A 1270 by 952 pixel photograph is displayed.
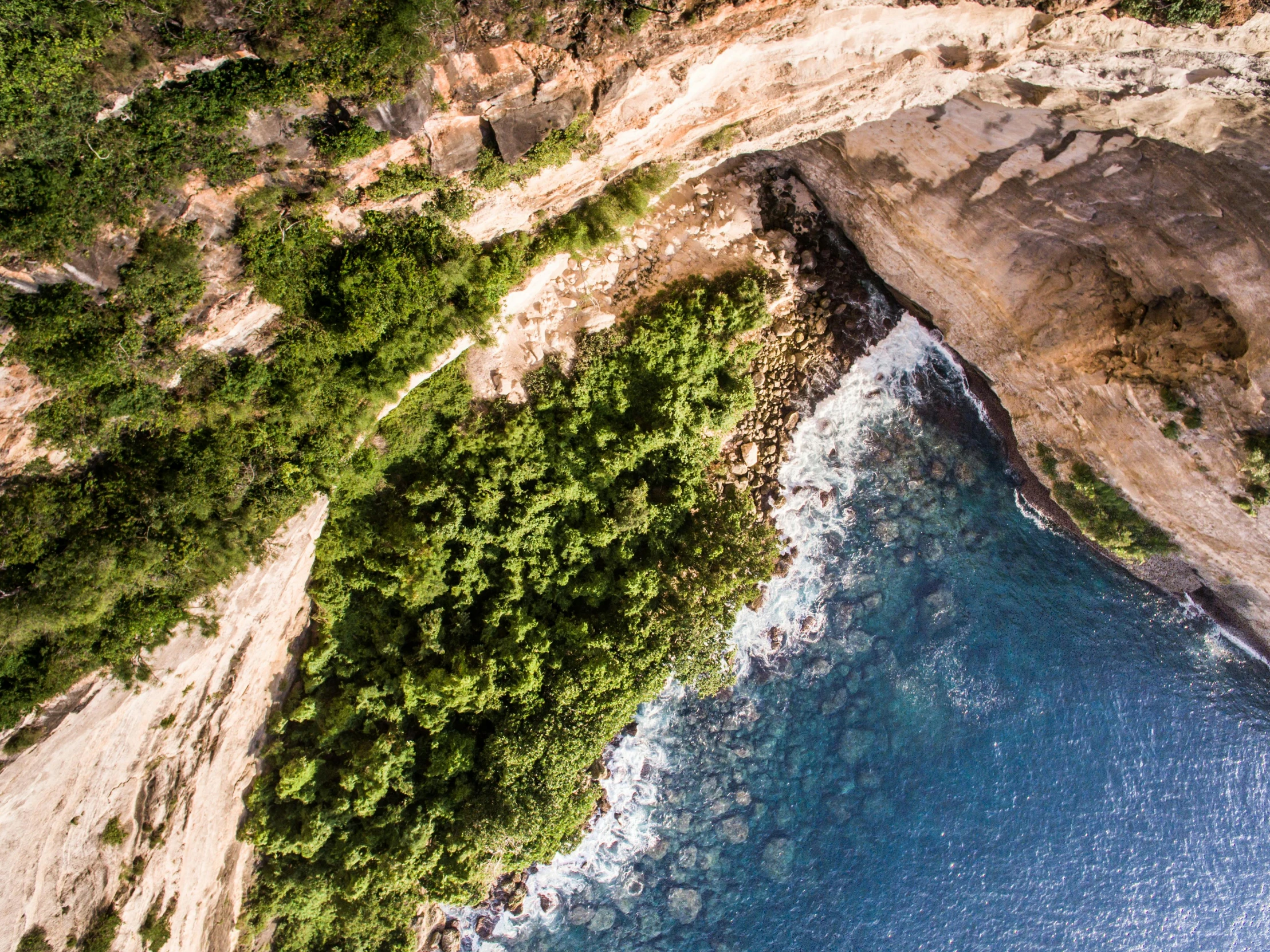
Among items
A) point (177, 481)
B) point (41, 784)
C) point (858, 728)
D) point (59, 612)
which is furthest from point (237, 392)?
point (858, 728)

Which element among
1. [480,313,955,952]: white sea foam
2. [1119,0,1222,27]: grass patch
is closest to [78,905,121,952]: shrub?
[480,313,955,952]: white sea foam

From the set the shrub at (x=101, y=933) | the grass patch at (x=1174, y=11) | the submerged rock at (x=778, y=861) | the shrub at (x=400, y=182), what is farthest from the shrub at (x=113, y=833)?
the grass patch at (x=1174, y=11)

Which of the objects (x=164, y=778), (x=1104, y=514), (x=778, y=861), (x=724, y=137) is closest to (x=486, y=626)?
(x=164, y=778)

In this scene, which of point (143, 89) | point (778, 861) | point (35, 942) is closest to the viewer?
point (143, 89)

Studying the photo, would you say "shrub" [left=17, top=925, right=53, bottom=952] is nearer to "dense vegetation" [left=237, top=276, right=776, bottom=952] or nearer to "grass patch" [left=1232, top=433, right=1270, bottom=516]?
"dense vegetation" [left=237, top=276, right=776, bottom=952]

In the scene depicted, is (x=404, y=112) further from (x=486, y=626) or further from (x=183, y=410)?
(x=486, y=626)

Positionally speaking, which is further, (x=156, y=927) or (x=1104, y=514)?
(x=1104, y=514)

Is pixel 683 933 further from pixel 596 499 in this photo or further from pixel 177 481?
pixel 177 481
